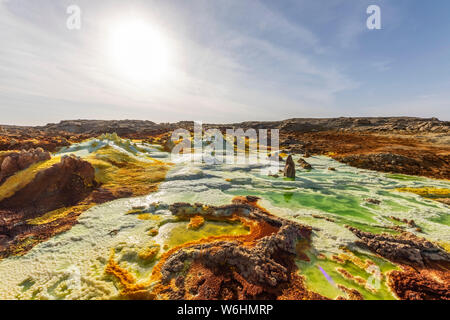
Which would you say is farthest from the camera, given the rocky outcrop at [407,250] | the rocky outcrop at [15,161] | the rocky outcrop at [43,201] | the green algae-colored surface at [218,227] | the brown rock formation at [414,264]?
the rocky outcrop at [15,161]

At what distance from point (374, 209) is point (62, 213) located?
54.6 feet

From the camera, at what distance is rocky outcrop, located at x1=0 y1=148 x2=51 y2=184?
10.9m

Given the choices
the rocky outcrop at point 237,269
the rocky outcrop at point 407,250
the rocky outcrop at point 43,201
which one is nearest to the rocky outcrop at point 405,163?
the rocky outcrop at point 407,250

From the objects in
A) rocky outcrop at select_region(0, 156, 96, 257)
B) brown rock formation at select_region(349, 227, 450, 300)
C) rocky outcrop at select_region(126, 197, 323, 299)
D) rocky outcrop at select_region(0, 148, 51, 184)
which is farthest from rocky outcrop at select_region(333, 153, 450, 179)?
rocky outcrop at select_region(0, 148, 51, 184)

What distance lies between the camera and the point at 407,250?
20.9 ft

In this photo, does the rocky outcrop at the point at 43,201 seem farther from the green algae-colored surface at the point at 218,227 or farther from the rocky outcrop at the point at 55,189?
the green algae-colored surface at the point at 218,227

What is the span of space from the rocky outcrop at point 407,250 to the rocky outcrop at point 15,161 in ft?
60.1

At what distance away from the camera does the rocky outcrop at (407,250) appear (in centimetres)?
621

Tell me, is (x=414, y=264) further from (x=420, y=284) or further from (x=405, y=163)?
(x=405, y=163)

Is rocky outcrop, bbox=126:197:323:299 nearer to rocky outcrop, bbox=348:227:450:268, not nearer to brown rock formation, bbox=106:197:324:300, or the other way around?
brown rock formation, bbox=106:197:324:300

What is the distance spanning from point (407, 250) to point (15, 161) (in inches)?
785

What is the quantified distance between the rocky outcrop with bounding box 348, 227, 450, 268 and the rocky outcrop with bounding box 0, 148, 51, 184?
18321 millimetres
